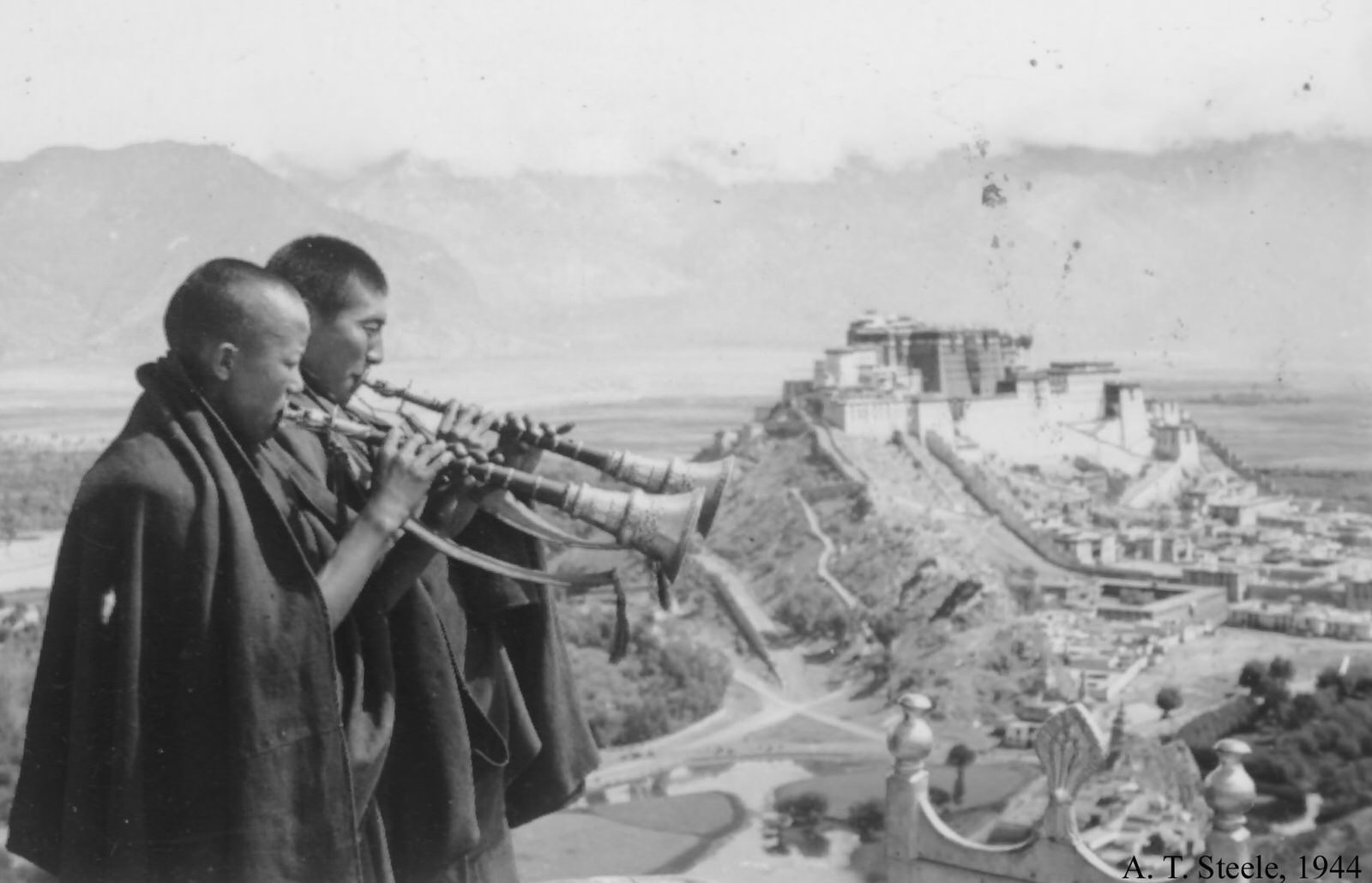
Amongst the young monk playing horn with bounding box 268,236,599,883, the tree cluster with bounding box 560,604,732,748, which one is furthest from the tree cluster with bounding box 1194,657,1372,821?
the young monk playing horn with bounding box 268,236,599,883

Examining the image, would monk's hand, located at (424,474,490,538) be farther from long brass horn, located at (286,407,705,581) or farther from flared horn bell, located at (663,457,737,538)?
flared horn bell, located at (663,457,737,538)

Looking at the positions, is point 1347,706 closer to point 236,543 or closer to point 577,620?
point 577,620

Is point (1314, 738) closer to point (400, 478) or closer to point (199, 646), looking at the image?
point (400, 478)

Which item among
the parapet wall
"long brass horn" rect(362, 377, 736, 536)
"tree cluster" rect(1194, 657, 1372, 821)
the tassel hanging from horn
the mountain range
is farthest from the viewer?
the parapet wall

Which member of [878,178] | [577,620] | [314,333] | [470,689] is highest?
[878,178]

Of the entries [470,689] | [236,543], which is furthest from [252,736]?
[470,689]
